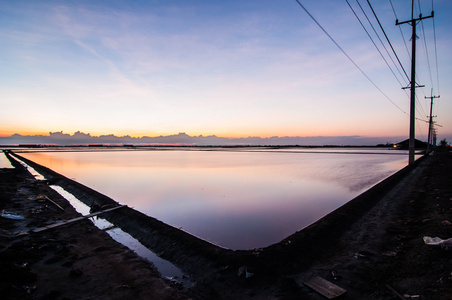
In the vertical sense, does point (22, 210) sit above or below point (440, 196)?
below

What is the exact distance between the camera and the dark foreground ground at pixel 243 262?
4.04 meters

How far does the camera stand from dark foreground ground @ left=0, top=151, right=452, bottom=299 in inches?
159

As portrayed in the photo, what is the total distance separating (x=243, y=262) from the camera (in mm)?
4863

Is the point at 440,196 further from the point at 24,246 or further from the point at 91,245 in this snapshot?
the point at 24,246

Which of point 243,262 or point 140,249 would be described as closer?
point 243,262

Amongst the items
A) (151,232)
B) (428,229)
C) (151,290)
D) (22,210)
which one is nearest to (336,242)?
(428,229)

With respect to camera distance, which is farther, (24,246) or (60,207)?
(60,207)

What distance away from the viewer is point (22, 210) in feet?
31.1

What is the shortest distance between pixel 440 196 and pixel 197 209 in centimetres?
939

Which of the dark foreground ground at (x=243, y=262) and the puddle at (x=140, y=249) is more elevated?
the dark foreground ground at (x=243, y=262)

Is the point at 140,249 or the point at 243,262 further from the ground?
the point at 243,262

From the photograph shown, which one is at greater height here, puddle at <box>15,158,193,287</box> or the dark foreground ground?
the dark foreground ground

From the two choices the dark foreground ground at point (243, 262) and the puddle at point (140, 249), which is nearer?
the dark foreground ground at point (243, 262)

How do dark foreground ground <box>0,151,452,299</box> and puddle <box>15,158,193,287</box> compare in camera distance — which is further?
puddle <box>15,158,193,287</box>
